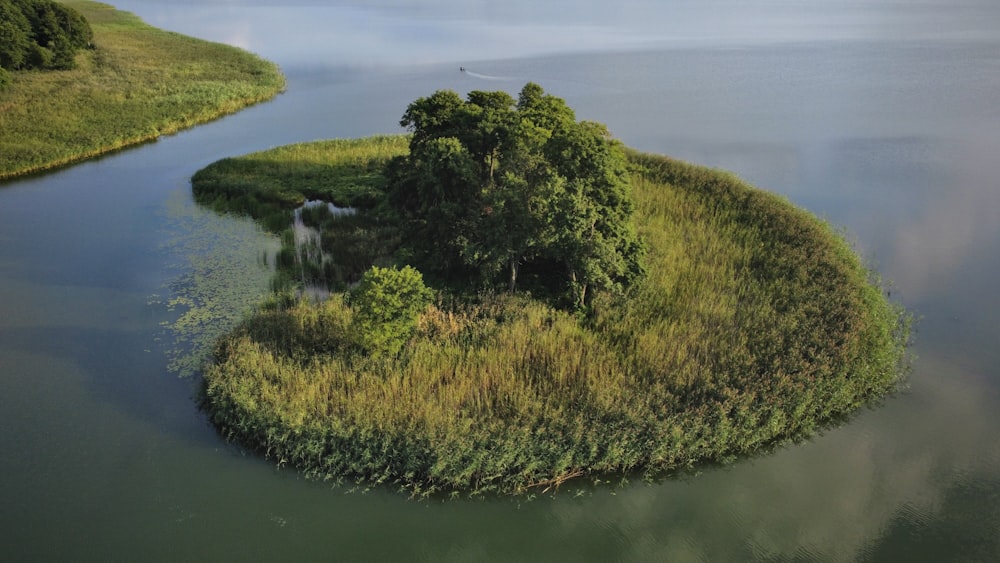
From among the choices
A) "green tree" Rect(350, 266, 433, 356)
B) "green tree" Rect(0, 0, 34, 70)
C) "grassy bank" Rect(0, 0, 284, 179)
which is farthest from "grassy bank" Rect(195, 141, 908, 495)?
"green tree" Rect(0, 0, 34, 70)

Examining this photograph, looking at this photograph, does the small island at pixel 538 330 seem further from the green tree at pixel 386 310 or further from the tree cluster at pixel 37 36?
the tree cluster at pixel 37 36

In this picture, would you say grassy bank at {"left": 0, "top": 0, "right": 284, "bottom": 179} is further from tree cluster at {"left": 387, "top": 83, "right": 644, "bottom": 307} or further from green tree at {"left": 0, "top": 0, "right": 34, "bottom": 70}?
tree cluster at {"left": 387, "top": 83, "right": 644, "bottom": 307}

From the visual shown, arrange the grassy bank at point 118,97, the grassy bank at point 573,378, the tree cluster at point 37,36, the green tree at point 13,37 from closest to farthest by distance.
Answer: the grassy bank at point 573,378
the grassy bank at point 118,97
the green tree at point 13,37
the tree cluster at point 37,36

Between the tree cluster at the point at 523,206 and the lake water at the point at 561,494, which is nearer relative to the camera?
the lake water at the point at 561,494

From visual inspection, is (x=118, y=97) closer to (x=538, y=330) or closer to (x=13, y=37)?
(x=13, y=37)

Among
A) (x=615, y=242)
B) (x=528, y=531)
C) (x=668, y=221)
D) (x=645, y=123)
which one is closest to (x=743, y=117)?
(x=645, y=123)

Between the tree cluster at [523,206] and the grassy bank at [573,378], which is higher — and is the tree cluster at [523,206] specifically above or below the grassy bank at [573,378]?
above

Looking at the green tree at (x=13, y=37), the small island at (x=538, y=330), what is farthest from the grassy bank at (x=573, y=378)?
the green tree at (x=13, y=37)
